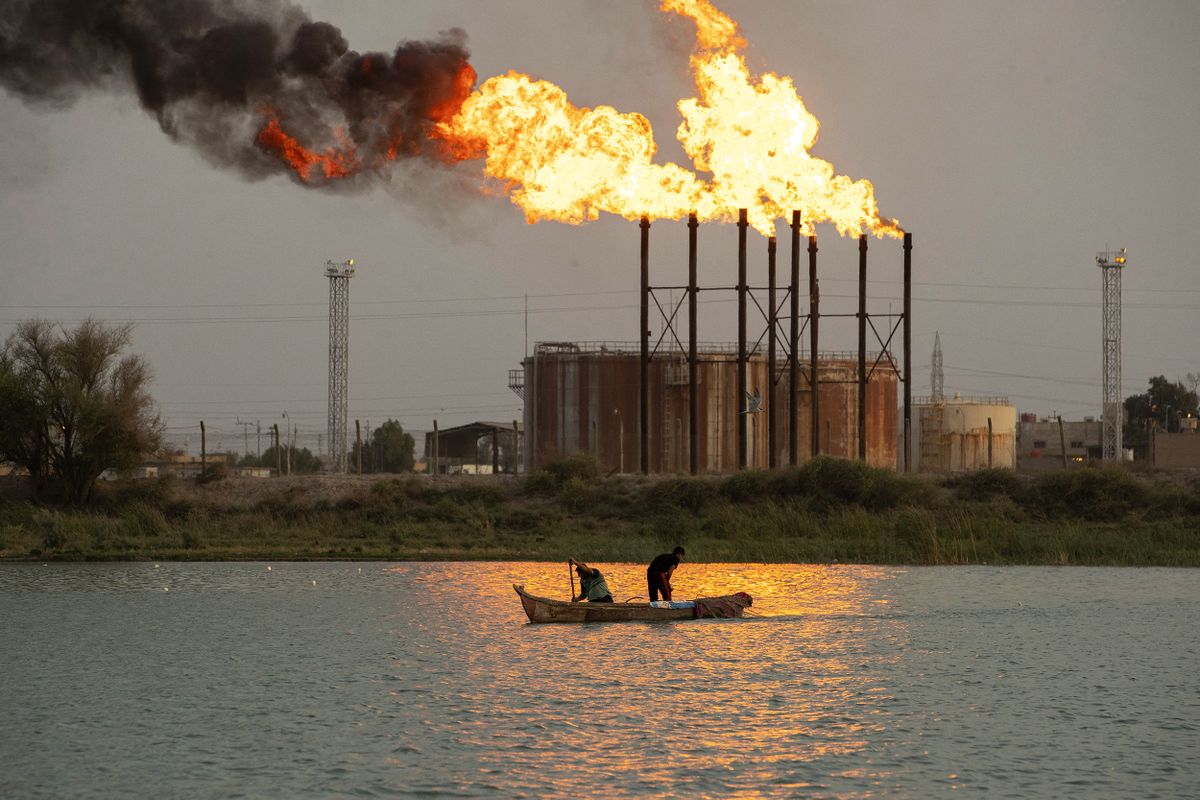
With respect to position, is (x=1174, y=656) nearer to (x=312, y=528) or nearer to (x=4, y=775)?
(x=4, y=775)

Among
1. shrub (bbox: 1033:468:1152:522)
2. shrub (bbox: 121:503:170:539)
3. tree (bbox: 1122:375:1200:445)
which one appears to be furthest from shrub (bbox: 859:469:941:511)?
tree (bbox: 1122:375:1200:445)

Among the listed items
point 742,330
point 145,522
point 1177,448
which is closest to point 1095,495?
point 742,330

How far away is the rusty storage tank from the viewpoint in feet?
286

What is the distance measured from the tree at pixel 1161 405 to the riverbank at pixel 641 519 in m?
108

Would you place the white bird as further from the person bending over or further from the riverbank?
the person bending over

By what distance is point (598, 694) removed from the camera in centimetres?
3094

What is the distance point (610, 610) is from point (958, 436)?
7216 centimetres

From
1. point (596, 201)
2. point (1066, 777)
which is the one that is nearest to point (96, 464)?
point (596, 201)

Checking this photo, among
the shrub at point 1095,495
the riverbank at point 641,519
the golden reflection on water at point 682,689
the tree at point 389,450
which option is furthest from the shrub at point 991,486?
the tree at point 389,450

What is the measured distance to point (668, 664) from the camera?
3488 cm

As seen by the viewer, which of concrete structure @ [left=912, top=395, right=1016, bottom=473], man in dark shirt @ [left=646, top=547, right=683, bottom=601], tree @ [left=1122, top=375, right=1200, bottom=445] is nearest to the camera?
man in dark shirt @ [left=646, top=547, right=683, bottom=601]

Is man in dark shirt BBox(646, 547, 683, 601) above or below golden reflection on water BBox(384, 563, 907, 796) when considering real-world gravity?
above

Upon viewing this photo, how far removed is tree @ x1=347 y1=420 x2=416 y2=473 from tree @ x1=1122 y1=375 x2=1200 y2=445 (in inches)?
3074

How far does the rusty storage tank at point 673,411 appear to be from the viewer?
8706 centimetres
